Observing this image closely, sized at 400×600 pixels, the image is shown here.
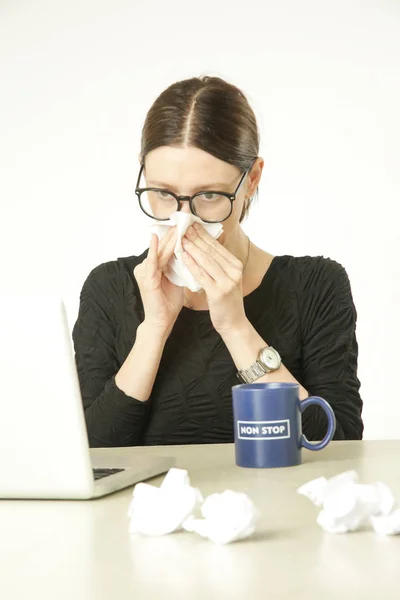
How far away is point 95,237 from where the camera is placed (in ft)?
13.8

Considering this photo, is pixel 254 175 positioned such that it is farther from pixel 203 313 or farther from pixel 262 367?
pixel 262 367

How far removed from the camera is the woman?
171 cm

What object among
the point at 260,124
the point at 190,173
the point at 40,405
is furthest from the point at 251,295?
the point at 260,124

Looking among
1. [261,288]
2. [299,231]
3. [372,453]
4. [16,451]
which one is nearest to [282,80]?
[299,231]

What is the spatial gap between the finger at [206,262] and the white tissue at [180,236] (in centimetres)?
2

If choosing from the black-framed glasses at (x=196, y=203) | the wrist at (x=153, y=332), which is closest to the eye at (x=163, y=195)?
the black-framed glasses at (x=196, y=203)

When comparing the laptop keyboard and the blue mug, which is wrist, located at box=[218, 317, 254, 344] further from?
the laptop keyboard

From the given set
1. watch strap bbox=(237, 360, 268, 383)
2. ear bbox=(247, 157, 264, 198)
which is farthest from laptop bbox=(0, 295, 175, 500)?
ear bbox=(247, 157, 264, 198)

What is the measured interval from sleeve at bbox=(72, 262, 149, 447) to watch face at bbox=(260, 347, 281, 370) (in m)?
0.26

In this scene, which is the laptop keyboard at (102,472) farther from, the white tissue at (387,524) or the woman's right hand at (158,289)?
the woman's right hand at (158,289)

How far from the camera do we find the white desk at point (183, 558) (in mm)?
662

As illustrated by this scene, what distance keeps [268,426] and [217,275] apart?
579mm

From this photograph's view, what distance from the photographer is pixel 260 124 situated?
382 cm

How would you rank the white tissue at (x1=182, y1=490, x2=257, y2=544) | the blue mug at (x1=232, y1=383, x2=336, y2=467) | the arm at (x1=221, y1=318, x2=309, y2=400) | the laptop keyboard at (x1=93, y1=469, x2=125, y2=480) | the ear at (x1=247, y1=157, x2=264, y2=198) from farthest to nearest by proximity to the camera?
1. the ear at (x1=247, y1=157, x2=264, y2=198)
2. the arm at (x1=221, y1=318, x2=309, y2=400)
3. the blue mug at (x1=232, y1=383, x2=336, y2=467)
4. the laptop keyboard at (x1=93, y1=469, x2=125, y2=480)
5. the white tissue at (x1=182, y1=490, x2=257, y2=544)
